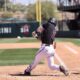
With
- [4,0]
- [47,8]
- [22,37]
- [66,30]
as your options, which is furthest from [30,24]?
[4,0]

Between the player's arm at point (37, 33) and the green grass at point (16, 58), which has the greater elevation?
the player's arm at point (37, 33)

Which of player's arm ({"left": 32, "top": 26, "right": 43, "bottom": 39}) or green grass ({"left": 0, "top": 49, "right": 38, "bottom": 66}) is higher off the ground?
player's arm ({"left": 32, "top": 26, "right": 43, "bottom": 39})

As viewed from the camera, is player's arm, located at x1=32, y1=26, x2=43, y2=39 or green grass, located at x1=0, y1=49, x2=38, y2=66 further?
green grass, located at x1=0, y1=49, x2=38, y2=66

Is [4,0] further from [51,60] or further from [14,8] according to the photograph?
[51,60]

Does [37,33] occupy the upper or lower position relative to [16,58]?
upper

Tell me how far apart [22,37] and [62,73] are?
117 ft

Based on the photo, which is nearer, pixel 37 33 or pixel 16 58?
pixel 37 33

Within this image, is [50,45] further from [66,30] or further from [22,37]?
[66,30]

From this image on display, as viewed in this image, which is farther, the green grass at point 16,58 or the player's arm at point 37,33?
the green grass at point 16,58

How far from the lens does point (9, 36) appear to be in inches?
1962

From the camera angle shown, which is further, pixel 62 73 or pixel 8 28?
pixel 8 28

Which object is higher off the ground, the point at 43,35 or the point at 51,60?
the point at 43,35

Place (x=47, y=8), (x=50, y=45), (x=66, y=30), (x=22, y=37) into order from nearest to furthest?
(x=50, y=45)
(x=22, y=37)
(x=66, y=30)
(x=47, y=8)

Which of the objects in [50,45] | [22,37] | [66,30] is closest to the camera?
[50,45]
